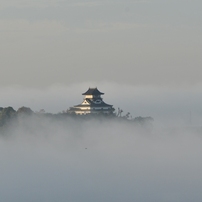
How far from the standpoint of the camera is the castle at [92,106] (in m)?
124

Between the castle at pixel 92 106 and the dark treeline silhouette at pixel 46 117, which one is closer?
the dark treeline silhouette at pixel 46 117

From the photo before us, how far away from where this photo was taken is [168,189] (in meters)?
85.3

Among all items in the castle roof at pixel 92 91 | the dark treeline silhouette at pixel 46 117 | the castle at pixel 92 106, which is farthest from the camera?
the castle roof at pixel 92 91

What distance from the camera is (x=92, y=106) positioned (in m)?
124

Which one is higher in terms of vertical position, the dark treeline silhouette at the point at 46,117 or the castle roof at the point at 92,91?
the castle roof at the point at 92,91

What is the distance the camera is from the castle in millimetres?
123944

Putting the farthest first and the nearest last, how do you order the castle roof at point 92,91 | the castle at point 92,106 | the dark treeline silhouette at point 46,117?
the castle roof at point 92,91
the castle at point 92,106
the dark treeline silhouette at point 46,117

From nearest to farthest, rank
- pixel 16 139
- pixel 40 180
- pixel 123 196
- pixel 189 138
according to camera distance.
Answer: pixel 123 196, pixel 40 180, pixel 16 139, pixel 189 138

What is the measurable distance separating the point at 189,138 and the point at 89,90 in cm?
939

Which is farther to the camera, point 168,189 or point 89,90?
point 89,90

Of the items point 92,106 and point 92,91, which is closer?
point 92,106

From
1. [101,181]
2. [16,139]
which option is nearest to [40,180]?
[101,181]

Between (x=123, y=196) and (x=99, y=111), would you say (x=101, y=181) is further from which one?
(x=99, y=111)

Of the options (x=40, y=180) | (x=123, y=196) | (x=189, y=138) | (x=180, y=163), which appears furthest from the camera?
(x=189, y=138)
